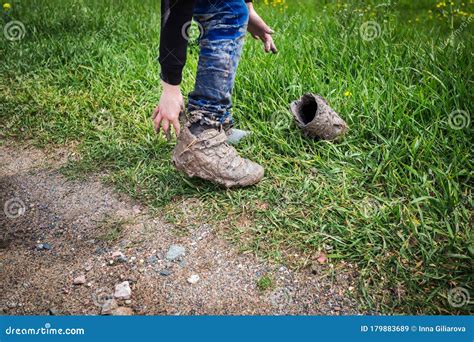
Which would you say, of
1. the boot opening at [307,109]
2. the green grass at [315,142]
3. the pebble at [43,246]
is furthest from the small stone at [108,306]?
the boot opening at [307,109]

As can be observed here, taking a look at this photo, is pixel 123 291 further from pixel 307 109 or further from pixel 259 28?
pixel 259 28

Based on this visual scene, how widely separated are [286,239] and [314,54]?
168cm

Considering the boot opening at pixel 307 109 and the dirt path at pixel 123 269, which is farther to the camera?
the boot opening at pixel 307 109

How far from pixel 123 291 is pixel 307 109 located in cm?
147

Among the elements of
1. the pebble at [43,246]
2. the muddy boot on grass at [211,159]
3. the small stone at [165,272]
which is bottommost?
the pebble at [43,246]

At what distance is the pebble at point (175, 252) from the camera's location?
192cm

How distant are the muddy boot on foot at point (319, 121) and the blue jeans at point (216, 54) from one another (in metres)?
0.51

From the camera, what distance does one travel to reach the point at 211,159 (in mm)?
2105

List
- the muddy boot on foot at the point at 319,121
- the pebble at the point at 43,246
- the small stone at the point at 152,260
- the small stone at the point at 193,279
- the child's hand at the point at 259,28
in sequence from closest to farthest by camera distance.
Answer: the small stone at the point at 193,279
the small stone at the point at 152,260
the pebble at the point at 43,246
the muddy boot on foot at the point at 319,121
the child's hand at the point at 259,28

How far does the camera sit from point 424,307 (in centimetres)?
167

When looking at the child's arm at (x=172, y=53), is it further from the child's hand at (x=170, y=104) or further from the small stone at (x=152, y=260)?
the small stone at (x=152, y=260)

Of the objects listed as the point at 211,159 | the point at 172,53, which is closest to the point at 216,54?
the point at 172,53

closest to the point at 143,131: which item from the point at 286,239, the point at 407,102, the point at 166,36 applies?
the point at 166,36

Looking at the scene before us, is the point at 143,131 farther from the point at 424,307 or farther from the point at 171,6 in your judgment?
the point at 424,307
